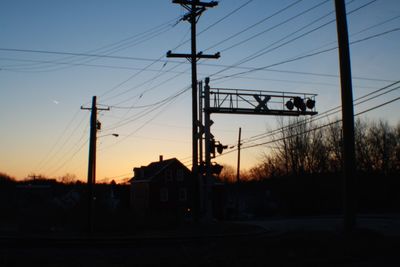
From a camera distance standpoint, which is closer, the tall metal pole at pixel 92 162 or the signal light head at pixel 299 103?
the signal light head at pixel 299 103

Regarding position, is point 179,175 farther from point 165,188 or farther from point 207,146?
point 207,146

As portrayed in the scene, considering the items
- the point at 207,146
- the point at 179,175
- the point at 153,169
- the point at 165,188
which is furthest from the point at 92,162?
the point at 153,169

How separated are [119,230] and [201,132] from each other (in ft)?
36.9

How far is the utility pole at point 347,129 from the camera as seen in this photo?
16.5m

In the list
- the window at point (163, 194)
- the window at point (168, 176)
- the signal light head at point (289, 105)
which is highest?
the signal light head at point (289, 105)

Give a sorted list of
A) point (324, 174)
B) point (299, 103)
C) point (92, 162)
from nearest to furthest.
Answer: point (299, 103), point (92, 162), point (324, 174)

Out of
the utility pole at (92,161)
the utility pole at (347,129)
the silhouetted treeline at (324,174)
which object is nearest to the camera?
the utility pole at (347,129)

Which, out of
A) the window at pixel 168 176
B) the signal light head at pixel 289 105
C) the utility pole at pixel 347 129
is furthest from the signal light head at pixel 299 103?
the window at pixel 168 176

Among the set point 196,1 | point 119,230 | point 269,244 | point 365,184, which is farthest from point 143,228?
point 365,184

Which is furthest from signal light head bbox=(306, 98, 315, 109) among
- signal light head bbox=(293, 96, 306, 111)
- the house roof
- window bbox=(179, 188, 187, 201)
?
window bbox=(179, 188, 187, 201)

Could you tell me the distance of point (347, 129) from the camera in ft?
55.0

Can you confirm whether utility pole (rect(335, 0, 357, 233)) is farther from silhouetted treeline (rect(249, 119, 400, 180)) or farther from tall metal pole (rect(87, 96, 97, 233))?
silhouetted treeline (rect(249, 119, 400, 180))

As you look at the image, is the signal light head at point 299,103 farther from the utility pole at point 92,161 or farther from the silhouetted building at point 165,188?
the silhouetted building at point 165,188

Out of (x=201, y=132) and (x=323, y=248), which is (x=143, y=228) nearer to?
(x=201, y=132)
